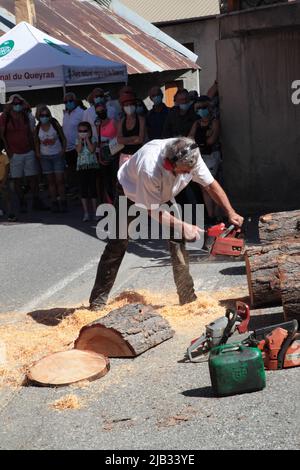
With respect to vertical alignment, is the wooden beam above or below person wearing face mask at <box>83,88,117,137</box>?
above

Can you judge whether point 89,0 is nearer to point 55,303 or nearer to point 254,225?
point 254,225

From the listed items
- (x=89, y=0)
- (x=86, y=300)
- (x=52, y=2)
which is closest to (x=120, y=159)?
(x=86, y=300)

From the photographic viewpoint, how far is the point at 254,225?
12.6 meters

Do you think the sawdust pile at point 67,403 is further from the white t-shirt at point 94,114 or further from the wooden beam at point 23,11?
the wooden beam at point 23,11

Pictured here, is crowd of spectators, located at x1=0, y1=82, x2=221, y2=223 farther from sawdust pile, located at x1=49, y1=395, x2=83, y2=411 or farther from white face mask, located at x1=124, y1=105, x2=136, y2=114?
sawdust pile, located at x1=49, y1=395, x2=83, y2=411

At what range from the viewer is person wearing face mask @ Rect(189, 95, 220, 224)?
42.5 feet

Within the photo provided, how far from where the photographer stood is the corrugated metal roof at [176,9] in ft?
108

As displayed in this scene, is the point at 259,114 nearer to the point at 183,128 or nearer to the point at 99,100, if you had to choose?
the point at 183,128

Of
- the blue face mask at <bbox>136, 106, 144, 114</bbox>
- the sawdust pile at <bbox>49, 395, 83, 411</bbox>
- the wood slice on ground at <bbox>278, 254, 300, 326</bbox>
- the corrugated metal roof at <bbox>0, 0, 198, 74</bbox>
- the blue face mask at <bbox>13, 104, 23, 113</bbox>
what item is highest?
the corrugated metal roof at <bbox>0, 0, 198, 74</bbox>

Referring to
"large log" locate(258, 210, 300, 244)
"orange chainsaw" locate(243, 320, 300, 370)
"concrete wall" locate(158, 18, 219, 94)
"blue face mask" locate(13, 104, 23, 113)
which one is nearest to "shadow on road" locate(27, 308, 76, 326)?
"large log" locate(258, 210, 300, 244)

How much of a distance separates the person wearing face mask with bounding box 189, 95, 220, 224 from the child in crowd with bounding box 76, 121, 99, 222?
1938 mm

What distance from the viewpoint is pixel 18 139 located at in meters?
15.0

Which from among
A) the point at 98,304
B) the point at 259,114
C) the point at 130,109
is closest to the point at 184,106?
the point at 130,109

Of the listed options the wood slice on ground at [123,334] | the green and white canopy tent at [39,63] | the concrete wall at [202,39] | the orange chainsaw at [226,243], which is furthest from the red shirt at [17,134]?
the concrete wall at [202,39]
